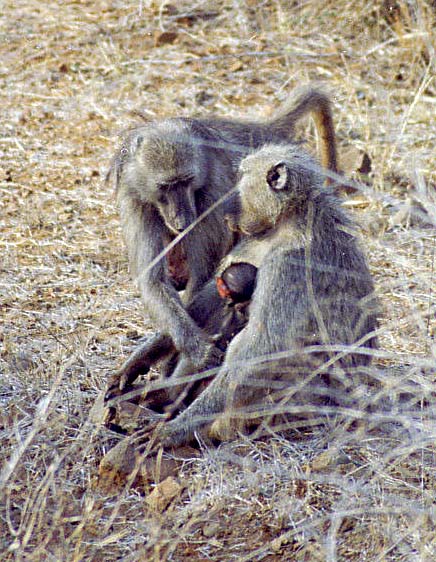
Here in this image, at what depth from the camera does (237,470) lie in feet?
12.1

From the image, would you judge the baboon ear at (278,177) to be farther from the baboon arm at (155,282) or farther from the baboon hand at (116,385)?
the baboon hand at (116,385)

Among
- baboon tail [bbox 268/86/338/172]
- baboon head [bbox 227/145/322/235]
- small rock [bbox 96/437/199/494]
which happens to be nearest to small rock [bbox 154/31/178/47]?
baboon tail [bbox 268/86/338/172]

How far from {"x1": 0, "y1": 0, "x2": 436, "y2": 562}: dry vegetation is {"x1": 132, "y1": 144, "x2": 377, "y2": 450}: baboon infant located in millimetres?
166

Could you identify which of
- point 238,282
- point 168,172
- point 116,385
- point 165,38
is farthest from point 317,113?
point 165,38

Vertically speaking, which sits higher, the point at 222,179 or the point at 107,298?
the point at 222,179

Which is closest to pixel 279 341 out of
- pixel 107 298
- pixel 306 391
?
pixel 306 391

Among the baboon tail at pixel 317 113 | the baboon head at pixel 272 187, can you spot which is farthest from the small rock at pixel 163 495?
the baboon tail at pixel 317 113

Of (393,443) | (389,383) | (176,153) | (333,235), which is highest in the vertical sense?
(176,153)

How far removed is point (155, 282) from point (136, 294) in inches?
32.5

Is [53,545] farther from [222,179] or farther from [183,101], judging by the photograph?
[183,101]

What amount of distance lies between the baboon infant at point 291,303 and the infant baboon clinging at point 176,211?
1.14 feet

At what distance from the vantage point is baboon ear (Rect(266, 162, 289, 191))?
12.7 ft

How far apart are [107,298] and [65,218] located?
3.55 feet

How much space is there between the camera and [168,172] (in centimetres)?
427
